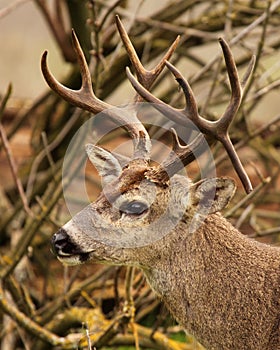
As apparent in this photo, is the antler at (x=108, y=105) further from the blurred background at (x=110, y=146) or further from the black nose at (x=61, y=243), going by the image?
the blurred background at (x=110, y=146)

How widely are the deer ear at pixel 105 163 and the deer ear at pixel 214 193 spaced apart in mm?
389

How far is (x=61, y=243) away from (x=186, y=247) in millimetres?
574

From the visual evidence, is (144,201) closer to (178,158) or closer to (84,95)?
(178,158)

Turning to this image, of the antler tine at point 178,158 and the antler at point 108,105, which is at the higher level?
the antler at point 108,105

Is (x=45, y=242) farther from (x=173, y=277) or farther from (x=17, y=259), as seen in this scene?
(x=173, y=277)

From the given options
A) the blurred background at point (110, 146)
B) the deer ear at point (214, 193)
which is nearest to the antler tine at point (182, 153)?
the deer ear at point (214, 193)

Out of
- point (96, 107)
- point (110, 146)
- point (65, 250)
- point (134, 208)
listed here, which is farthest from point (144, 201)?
point (110, 146)

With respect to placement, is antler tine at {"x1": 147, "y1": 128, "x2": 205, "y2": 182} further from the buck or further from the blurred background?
the blurred background

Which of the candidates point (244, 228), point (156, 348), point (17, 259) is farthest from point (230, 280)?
point (244, 228)

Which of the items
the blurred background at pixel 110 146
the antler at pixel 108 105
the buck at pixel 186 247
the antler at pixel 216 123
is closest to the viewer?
the antler at pixel 216 123

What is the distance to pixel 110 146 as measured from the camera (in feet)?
28.3

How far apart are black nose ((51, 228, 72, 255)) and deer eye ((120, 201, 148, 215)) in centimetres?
28

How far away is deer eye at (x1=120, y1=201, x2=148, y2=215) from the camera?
368 centimetres

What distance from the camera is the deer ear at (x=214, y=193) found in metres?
3.58
